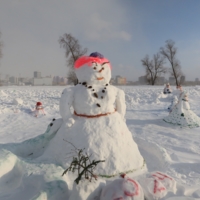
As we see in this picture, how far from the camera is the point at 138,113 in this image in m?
10.4

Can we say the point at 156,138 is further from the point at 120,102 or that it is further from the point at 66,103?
the point at 66,103

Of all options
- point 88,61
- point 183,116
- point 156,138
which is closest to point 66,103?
point 88,61

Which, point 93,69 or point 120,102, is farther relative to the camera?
point 120,102

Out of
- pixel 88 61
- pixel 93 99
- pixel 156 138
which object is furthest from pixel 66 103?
pixel 156 138

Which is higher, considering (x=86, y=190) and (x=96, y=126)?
(x=96, y=126)

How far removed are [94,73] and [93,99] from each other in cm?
41

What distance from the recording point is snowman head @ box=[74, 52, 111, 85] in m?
3.32

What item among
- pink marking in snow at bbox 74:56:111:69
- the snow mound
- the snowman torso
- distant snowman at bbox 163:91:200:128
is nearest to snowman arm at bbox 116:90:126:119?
the snowman torso

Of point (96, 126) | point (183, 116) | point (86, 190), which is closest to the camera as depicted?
point (86, 190)

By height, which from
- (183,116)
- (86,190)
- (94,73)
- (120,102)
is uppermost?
(94,73)

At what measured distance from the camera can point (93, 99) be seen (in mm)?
3197

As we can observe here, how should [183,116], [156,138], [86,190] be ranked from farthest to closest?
[183,116] < [156,138] < [86,190]

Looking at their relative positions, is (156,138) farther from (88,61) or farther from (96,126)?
(88,61)

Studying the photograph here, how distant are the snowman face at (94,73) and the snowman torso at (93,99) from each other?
10 cm
